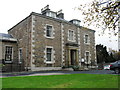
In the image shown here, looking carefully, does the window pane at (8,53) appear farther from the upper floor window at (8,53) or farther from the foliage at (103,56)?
the foliage at (103,56)

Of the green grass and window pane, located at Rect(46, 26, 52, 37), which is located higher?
window pane, located at Rect(46, 26, 52, 37)

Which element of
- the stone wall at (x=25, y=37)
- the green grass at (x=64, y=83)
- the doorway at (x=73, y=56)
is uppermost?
the stone wall at (x=25, y=37)

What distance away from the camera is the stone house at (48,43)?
55.5 ft

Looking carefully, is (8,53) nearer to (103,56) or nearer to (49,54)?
(49,54)

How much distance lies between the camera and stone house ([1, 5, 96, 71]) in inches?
Answer: 666

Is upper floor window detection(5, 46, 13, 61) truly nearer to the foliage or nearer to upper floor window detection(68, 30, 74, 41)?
upper floor window detection(68, 30, 74, 41)

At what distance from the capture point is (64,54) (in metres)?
19.7

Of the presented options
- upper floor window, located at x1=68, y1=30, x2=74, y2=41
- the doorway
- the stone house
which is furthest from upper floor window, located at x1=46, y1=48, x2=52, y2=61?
upper floor window, located at x1=68, y1=30, x2=74, y2=41

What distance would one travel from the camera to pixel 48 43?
59.8ft

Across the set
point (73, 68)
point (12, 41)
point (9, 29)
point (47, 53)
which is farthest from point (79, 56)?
point (9, 29)

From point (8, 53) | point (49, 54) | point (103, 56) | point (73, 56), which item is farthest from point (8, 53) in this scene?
point (103, 56)

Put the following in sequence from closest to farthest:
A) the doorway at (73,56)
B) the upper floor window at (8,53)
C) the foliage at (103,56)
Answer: the upper floor window at (8,53) → the doorway at (73,56) → the foliage at (103,56)

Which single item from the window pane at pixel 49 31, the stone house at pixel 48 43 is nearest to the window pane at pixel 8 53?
the stone house at pixel 48 43

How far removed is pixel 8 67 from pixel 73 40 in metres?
10.5
